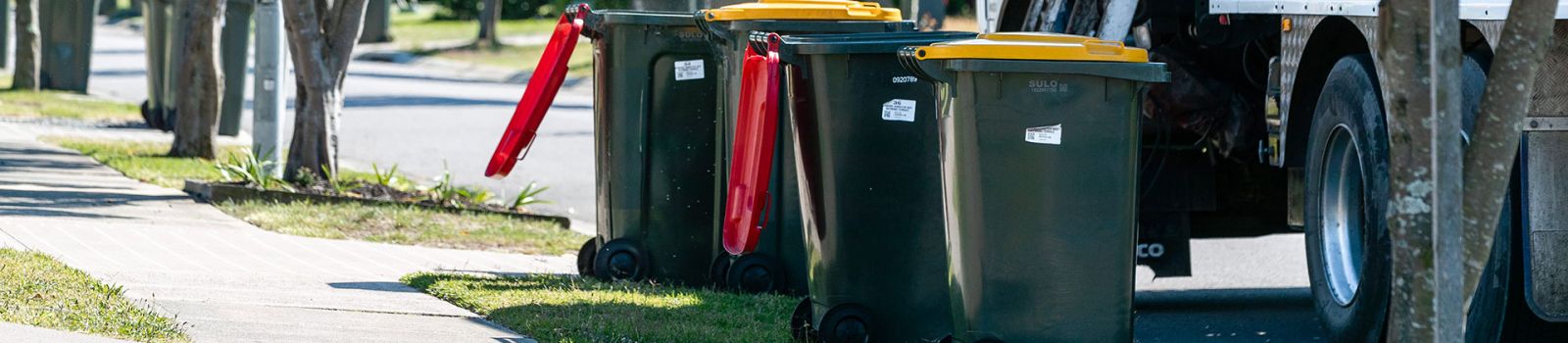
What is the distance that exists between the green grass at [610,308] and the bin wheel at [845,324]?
0.84 ft

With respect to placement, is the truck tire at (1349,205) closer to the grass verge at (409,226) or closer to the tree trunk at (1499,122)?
the tree trunk at (1499,122)

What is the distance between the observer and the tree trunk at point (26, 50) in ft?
65.9

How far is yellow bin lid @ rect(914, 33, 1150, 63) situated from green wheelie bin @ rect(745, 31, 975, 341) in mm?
620

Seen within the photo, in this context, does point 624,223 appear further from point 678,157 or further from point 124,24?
point 124,24

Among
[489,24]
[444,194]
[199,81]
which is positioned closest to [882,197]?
[444,194]

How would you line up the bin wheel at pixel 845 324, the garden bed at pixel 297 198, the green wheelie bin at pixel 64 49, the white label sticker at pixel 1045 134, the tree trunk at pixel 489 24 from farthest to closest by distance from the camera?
the tree trunk at pixel 489 24 < the green wheelie bin at pixel 64 49 < the garden bed at pixel 297 198 < the bin wheel at pixel 845 324 < the white label sticker at pixel 1045 134

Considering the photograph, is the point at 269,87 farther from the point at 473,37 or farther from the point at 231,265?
the point at 473,37

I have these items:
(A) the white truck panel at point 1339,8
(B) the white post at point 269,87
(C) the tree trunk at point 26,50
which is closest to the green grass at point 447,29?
(C) the tree trunk at point 26,50

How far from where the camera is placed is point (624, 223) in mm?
7191

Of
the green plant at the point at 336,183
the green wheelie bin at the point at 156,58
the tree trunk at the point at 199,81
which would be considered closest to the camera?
the green plant at the point at 336,183

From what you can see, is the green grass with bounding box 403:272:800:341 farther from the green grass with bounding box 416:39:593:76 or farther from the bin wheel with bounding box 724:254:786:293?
the green grass with bounding box 416:39:593:76

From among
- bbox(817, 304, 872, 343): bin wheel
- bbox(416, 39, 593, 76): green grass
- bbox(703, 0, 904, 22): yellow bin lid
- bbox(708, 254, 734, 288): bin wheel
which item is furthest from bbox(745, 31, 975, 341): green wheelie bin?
bbox(416, 39, 593, 76): green grass

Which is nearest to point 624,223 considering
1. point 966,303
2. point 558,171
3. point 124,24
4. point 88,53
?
point 966,303

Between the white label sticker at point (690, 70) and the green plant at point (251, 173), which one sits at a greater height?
the white label sticker at point (690, 70)
